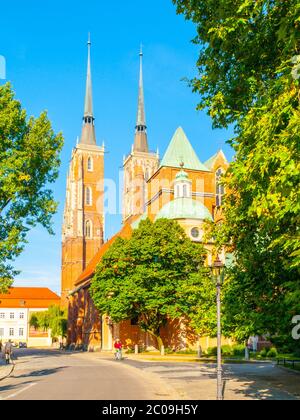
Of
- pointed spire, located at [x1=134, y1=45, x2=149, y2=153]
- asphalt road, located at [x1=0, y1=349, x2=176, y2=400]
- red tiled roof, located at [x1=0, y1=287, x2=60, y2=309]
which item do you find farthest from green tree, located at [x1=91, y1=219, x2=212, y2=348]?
red tiled roof, located at [x1=0, y1=287, x2=60, y2=309]

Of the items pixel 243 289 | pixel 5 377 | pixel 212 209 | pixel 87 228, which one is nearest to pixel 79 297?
pixel 212 209

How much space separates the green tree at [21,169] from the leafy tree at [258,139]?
14.4 meters

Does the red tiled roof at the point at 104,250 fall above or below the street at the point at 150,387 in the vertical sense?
above

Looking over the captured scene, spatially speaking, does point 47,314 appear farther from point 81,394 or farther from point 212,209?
point 81,394

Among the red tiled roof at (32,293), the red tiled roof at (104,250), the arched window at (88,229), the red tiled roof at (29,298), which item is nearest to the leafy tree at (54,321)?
the arched window at (88,229)

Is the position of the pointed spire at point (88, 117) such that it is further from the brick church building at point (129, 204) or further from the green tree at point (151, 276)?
the green tree at point (151, 276)

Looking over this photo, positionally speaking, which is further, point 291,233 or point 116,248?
point 116,248

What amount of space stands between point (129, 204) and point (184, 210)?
56910 mm

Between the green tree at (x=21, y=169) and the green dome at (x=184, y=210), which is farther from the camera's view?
the green dome at (x=184, y=210)

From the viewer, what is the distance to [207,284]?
907 inches

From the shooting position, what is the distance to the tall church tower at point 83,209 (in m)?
89.6

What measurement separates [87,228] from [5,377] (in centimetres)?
7088

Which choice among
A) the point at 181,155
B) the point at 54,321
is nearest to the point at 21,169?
the point at 181,155

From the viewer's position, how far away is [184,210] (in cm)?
5038
